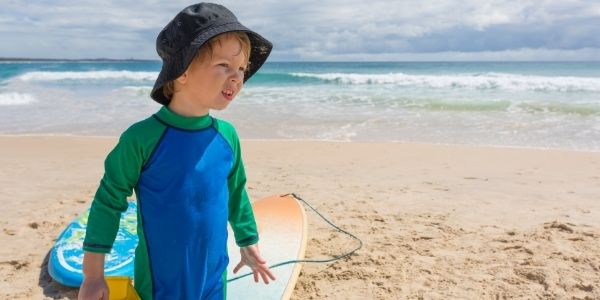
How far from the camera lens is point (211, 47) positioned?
142 centimetres

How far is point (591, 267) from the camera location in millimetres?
3205

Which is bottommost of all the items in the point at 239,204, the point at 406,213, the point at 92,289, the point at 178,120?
the point at 406,213

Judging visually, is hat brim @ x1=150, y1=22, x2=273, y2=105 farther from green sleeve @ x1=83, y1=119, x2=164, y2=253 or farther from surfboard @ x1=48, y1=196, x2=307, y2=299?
surfboard @ x1=48, y1=196, x2=307, y2=299

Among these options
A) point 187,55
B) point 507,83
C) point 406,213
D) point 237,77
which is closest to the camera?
point 187,55

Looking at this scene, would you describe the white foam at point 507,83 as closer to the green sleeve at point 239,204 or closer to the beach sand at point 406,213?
the beach sand at point 406,213

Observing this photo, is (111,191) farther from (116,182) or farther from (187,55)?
(187,55)

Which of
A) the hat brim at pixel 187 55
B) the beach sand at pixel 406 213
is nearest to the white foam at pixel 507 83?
the beach sand at pixel 406 213

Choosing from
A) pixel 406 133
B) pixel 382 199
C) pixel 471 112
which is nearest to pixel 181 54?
pixel 382 199

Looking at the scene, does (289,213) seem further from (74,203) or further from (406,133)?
(406,133)

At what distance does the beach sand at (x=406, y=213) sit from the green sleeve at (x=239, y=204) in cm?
136

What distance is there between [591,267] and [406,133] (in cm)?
550

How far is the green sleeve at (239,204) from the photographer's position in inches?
65.9

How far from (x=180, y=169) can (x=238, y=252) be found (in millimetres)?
1850

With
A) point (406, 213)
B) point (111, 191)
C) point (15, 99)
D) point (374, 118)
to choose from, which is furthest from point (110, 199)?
point (15, 99)
